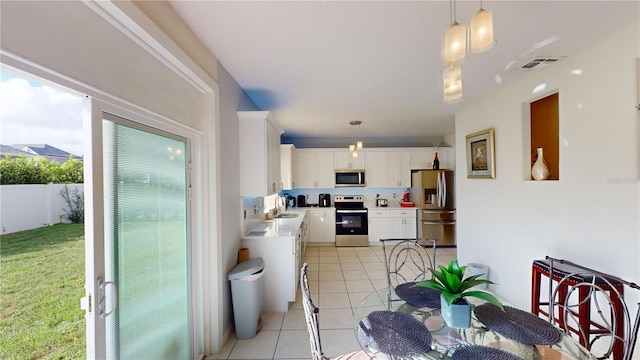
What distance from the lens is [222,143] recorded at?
7.75 feet

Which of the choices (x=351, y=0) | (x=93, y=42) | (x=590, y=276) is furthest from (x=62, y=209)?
(x=590, y=276)

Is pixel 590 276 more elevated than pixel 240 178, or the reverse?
pixel 240 178

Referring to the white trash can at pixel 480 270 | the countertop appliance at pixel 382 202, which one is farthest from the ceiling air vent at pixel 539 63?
the countertop appliance at pixel 382 202

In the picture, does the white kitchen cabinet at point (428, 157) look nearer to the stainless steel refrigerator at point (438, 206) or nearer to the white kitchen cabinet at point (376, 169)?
the stainless steel refrigerator at point (438, 206)

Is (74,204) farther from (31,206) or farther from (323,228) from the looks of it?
(323,228)

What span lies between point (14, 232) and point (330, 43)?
2010 mm

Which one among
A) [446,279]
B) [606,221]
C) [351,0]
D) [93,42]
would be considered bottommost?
[446,279]

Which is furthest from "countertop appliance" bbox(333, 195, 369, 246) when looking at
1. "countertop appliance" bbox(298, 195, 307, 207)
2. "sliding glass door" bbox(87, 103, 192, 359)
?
"sliding glass door" bbox(87, 103, 192, 359)

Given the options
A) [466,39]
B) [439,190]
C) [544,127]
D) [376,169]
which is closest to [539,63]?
[544,127]

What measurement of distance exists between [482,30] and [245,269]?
2473 mm

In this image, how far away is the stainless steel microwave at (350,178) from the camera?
5953 millimetres

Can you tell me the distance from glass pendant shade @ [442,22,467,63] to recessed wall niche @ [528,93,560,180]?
2.35m

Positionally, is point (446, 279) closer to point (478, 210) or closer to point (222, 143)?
point (222, 143)

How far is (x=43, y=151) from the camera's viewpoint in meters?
1.00
